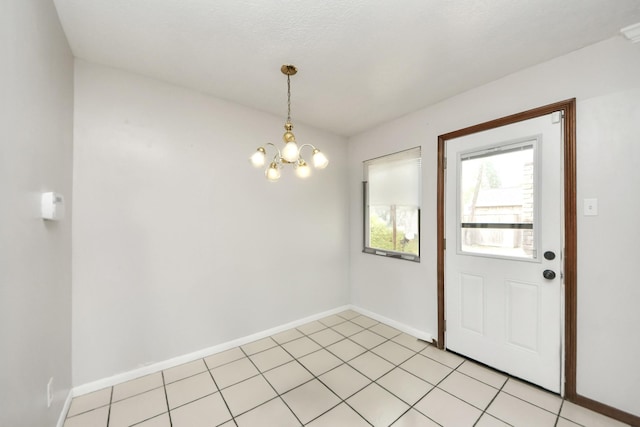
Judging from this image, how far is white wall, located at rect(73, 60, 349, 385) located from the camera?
2.05m

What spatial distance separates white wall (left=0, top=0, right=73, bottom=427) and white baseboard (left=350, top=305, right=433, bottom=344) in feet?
10.1

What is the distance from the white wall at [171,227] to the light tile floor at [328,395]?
0.32 meters

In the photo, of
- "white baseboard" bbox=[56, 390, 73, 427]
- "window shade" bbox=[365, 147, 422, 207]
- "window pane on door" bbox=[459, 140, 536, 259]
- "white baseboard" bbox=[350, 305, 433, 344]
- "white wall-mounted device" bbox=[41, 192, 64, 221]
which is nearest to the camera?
"white wall-mounted device" bbox=[41, 192, 64, 221]

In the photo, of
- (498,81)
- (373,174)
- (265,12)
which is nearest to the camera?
(265,12)

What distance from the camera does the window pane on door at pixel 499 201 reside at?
2139mm

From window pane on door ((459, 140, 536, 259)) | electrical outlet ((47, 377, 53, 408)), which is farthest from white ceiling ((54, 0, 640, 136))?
electrical outlet ((47, 377, 53, 408))

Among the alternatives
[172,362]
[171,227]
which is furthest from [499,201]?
[172,362]

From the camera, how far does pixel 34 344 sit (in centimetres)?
129

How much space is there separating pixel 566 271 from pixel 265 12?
285 cm

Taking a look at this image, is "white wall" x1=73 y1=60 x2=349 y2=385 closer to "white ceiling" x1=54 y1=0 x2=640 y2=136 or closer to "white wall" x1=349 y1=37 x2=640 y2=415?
"white ceiling" x1=54 y1=0 x2=640 y2=136

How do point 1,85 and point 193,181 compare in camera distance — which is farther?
point 193,181

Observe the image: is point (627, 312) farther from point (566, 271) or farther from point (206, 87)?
point (206, 87)

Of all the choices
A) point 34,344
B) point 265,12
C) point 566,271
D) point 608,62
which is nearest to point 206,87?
point 265,12

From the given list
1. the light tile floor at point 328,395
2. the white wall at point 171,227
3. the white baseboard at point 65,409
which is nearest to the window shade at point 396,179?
the white wall at point 171,227
